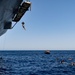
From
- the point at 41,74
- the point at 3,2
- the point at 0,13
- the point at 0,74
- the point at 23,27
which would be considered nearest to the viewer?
the point at 3,2

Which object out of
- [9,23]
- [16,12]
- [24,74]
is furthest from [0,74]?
[16,12]

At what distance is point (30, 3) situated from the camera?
19188mm

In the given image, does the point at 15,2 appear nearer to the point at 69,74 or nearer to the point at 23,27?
the point at 23,27

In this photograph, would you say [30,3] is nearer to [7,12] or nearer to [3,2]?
[7,12]

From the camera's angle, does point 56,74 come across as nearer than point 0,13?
No

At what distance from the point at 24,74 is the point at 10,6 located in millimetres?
25196

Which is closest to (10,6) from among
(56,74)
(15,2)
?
(15,2)

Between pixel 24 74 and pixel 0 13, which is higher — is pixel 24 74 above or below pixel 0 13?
below

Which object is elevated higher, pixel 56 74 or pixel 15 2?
pixel 15 2

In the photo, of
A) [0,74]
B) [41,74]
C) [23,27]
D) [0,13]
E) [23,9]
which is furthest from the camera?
[41,74]

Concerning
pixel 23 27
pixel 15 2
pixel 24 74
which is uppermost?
pixel 15 2

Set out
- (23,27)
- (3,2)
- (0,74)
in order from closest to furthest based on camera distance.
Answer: (3,2)
(23,27)
(0,74)

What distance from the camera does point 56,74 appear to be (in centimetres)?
4247

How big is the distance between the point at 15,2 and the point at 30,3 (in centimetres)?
153
